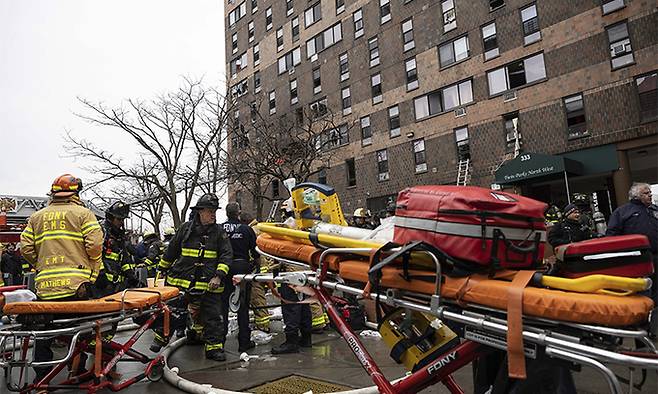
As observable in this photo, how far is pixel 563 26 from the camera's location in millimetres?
18688

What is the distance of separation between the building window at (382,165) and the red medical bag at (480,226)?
2255 cm

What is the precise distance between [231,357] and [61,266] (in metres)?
2.30

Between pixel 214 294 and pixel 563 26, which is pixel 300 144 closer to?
pixel 563 26

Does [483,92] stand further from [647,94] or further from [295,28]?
[295,28]

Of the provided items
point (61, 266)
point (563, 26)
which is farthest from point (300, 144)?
point (61, 266)

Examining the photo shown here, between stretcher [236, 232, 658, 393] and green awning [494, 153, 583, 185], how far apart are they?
15.0 metres

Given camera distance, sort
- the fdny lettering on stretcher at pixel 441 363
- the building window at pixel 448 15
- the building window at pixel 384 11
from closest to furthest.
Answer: the fdny lettering on stretcher at pixel 441 363, the building window at pixel 448 15, the building window at pixel 384 11

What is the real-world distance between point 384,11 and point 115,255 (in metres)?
23.8

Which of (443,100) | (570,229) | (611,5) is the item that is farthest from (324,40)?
(570,229)

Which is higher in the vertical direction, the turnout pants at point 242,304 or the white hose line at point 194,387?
the turnout pants at point 242,304

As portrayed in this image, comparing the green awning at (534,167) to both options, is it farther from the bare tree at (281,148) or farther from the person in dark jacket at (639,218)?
the person in dark jacket at (639,218)

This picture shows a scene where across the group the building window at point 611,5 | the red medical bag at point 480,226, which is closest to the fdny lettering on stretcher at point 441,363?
the red medical bag at point 480,226

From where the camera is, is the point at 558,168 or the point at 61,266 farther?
the point at 558,168

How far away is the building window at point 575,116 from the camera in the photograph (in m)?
18.1
